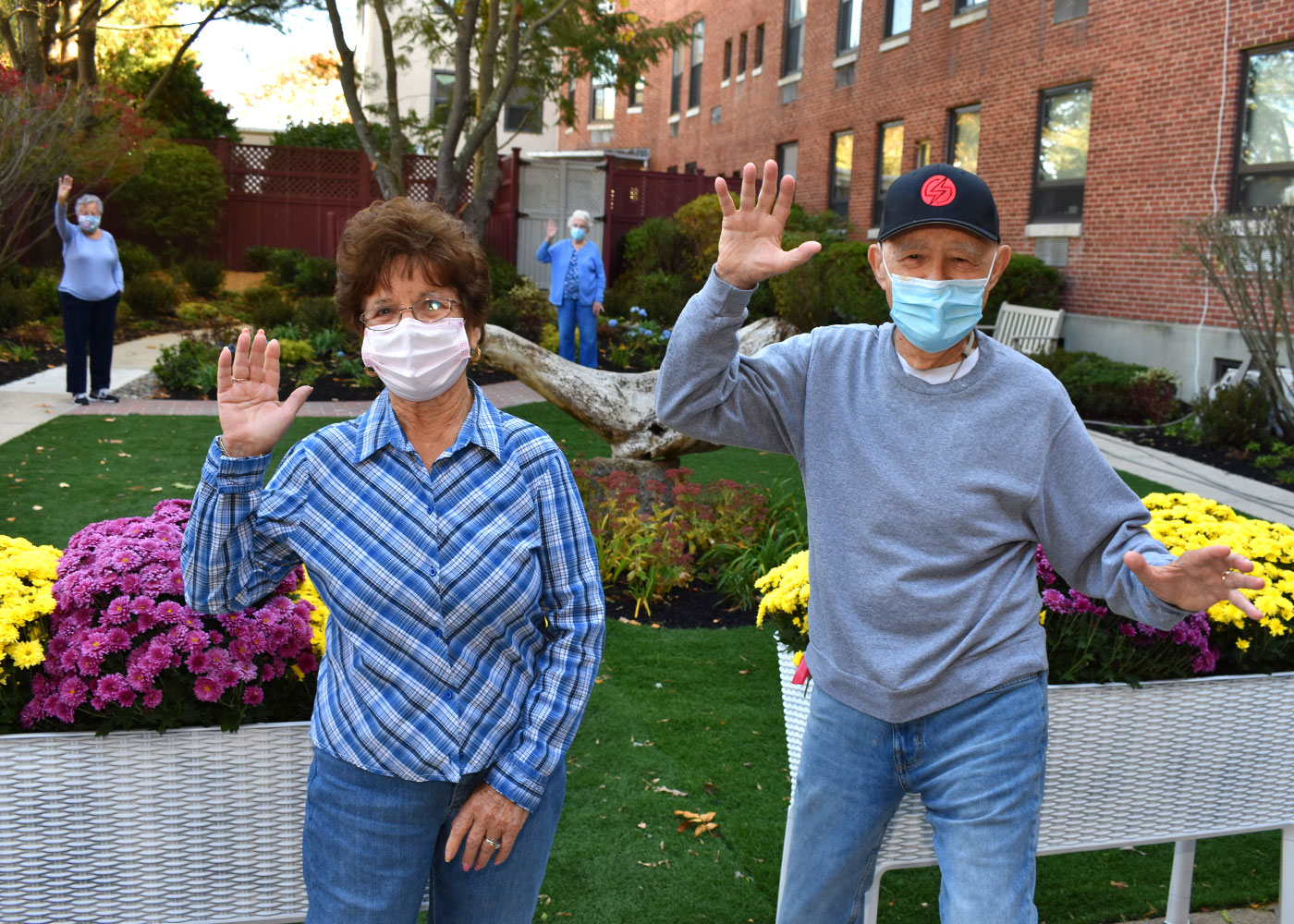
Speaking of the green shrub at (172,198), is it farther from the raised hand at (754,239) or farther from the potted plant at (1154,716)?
the raised hand at (754,239)

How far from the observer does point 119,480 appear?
8.44 metres

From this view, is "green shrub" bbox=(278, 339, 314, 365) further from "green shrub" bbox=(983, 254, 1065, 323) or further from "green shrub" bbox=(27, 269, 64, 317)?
"green shrub" bbox=(983, 254, 1065, 323)

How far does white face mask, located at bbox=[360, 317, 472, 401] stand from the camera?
2.21 m

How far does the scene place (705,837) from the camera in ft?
Result: 13.1

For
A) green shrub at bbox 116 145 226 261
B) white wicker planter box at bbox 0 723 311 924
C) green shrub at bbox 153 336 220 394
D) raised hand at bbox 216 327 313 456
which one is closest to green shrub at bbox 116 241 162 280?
green shrub at bbox 116 145 226 261

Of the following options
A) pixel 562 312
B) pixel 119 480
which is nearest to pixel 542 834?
pixel 119 480

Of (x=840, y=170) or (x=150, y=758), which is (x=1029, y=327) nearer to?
(x=840, y=170)

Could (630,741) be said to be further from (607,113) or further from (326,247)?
(607,113)

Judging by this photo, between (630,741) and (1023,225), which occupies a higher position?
(1023,225)

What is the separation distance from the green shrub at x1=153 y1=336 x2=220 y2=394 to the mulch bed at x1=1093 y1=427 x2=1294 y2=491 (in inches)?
385

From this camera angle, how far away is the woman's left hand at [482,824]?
2.07m

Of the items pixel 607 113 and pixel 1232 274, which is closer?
pixel 1232 274

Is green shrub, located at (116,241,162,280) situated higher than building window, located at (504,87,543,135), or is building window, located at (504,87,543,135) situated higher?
building window, located at (504,87,543,135)

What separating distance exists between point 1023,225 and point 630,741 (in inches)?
580
